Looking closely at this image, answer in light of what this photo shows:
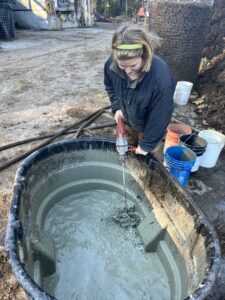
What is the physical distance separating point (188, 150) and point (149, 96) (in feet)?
3.81

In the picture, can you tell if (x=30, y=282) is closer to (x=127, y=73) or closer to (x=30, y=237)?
(x=30, y=237)

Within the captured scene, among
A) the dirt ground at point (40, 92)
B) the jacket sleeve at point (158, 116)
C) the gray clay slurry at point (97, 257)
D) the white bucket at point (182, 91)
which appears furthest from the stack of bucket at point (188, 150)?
the white bucket at point (182, 91)

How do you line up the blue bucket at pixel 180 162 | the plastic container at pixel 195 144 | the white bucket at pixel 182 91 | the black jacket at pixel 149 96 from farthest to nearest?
the white bucket at pixel 182 91 < the plastic container at pixel 195 144 < the blue bucket at pixel 180 162 < the black jacket at pixel 149 96

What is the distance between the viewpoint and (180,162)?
3.04 metres

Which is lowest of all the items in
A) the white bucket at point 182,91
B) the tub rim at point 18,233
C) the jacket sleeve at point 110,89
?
the white bucket at point 182,91

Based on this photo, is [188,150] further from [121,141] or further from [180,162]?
[121,141]

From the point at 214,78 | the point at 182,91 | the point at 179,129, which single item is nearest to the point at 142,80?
the point at 179,129

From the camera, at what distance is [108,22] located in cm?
1861

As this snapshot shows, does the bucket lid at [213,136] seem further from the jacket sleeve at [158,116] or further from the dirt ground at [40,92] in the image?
the jacket sleeve at [158,116]

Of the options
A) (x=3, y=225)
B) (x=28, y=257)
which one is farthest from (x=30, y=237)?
(x=3, y=225)

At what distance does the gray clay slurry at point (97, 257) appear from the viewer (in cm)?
243

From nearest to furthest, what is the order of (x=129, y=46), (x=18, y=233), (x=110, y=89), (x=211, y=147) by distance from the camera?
(x=18, y=233) < (x=129, y=46) < (x=110, y=89) < (x=211, y=147)

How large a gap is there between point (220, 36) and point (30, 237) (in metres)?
7.65

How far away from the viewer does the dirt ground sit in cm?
354
